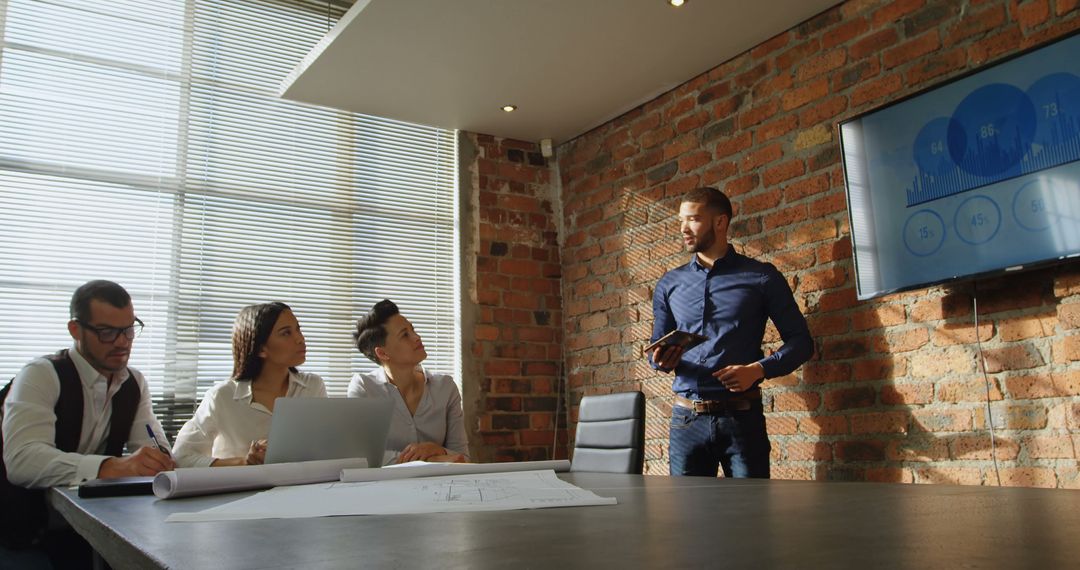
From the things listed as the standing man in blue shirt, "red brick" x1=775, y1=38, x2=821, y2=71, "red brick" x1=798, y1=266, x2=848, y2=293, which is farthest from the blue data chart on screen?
"red brick" x1=775, y1=38, x2=821, y2=71

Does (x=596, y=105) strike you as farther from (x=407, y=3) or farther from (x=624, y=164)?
(x=407, y=3)

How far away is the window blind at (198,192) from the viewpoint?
346 centimetres

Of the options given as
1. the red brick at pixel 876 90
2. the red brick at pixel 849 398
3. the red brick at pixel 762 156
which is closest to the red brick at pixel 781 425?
the red brick at pixel 849 398

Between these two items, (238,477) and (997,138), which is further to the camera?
(997,138)

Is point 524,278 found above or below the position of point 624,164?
below

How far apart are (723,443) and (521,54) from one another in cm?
194

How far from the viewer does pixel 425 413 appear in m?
3.12

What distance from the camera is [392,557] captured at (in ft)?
2.16

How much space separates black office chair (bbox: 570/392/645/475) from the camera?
104 inches

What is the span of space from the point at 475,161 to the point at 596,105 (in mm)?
812

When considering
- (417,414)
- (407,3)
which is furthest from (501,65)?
(417,414)

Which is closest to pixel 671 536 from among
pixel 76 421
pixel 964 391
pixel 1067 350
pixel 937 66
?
pixel 76 421

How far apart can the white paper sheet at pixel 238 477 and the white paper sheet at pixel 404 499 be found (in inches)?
2.9

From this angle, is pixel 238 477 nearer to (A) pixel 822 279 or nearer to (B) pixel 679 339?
(B) pixel 679 339
